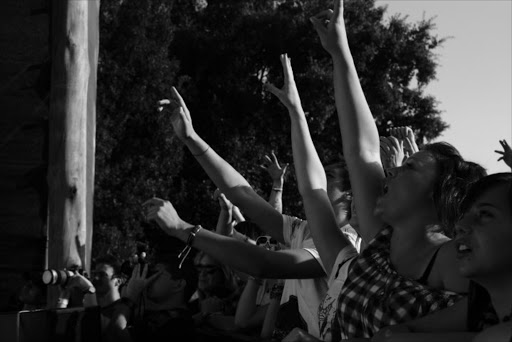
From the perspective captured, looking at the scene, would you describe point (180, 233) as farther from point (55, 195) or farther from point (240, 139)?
point (240, 139)

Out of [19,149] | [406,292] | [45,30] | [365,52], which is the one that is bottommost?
A: [406,292]

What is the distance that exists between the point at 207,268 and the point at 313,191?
2.85m

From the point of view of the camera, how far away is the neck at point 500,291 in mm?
1822

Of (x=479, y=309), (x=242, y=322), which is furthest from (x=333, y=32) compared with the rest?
(x=242, y=322)

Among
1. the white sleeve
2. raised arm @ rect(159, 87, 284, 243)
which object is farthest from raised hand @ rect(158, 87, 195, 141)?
the white sleeve

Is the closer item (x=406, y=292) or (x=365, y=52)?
(x=406, y=292)

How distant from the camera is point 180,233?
9.61ft

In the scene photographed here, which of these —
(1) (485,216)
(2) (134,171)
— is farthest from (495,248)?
(2) (134,171)

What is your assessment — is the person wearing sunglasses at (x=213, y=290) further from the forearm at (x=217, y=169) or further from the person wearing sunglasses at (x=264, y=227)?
the forearm at (x=217, y=169)

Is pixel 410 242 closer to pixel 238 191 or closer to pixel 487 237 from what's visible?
pixel 487 237

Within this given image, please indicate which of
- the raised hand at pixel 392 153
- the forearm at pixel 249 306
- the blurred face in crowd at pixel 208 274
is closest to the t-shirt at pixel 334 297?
the raised hand at pixel 392 153

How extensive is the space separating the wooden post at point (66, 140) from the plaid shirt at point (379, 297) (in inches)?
130

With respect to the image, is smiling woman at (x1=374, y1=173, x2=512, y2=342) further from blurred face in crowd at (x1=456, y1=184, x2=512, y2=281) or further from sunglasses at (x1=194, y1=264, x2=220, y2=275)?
sunglasses at (x1=194, y1=264, x2=220, y2=275)

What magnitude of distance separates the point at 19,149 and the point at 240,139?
38.3 feet
